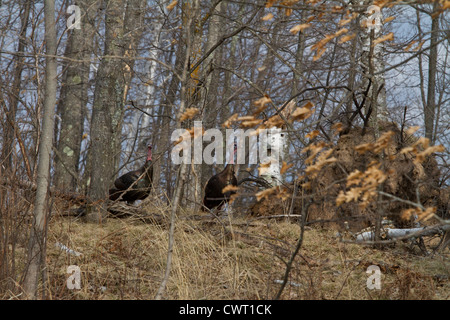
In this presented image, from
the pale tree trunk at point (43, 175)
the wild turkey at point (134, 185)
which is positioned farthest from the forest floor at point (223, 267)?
the wild turkey at point (134, 185)

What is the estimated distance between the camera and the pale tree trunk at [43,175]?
3809 millimetres

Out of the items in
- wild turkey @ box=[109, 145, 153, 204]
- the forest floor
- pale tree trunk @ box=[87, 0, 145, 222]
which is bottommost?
the forest floor

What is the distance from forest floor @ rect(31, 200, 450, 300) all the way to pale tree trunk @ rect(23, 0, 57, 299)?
180 millimetres

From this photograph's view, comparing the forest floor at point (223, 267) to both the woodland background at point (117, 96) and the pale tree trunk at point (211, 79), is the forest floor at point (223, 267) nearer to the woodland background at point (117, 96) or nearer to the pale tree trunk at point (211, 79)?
the woodland background at point (117, 96)

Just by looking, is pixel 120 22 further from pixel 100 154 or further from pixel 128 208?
pixel 128 208

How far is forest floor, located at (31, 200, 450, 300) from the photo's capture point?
4.21 metres

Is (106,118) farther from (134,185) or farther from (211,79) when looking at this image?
(211,79)

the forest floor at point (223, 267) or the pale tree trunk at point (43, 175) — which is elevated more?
the pale tree trunk at point (43, 175)

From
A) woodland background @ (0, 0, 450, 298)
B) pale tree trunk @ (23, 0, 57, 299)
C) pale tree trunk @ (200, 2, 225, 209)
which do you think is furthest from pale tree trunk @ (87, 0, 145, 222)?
pale tree trunk @ (23, 0, 57, 299)

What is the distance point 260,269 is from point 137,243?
1362 millimetres

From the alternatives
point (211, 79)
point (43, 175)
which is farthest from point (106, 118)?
point (211, 79)

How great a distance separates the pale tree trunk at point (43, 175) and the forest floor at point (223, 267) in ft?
0.59

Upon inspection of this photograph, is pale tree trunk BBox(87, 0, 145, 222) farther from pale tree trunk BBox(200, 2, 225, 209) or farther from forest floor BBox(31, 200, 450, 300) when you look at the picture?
pale tree trunk BBox(200, 2, 225, 209)

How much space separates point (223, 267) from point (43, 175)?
70.3 inches
